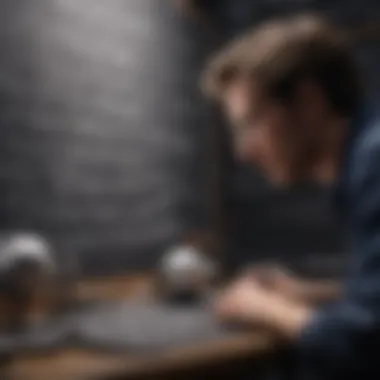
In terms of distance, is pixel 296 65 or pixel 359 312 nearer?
pixel 359 312

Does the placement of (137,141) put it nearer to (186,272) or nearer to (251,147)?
(186,272)

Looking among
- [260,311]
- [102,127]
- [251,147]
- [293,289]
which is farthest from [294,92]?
[102,127]

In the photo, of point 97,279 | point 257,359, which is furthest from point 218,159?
point 257,359

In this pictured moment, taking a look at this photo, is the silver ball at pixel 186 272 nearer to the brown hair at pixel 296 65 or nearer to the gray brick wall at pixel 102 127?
the gray brick wall at pixel 102 127

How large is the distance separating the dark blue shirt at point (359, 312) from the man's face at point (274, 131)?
17 cm

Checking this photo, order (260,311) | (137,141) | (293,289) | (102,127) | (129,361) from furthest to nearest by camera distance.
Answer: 1. (137,141)
2. (102,127)
3. (293,289)
4. (260,311)
5. (129,361)

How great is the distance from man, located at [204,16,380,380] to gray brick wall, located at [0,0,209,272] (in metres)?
0.35

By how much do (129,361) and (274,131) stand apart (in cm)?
45

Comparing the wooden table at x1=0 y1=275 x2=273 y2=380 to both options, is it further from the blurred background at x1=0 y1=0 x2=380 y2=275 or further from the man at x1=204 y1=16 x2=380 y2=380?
the blurred background at x1=0 y1=0 x2=380 y2=275

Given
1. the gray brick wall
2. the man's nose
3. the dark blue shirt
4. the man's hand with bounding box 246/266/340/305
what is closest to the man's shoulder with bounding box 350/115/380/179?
the dark blue shirt

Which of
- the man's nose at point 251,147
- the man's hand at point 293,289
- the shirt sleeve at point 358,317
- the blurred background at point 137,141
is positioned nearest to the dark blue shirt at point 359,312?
the shirt sleeve at point 358,317

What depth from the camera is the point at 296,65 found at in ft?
4.11

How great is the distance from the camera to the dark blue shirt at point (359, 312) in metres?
1.04

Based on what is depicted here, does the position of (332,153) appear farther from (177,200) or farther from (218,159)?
(218,159)
